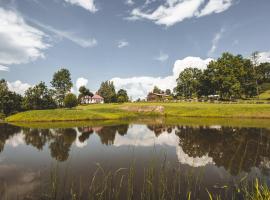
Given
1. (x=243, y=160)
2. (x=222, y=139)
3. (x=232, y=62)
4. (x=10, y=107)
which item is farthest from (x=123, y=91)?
(x=243, y=160)

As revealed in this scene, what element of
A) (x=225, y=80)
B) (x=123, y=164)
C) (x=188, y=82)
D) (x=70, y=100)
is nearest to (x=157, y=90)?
(x=188, y=82)

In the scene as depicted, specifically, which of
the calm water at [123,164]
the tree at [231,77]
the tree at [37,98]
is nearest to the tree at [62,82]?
the tree at [37,98]

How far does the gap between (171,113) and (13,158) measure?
169 ft

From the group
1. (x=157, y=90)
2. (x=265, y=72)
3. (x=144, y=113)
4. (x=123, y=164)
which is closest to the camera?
(x=123, y=164)

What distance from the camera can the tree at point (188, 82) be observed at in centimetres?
11169

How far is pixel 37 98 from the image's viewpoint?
70.6 metres

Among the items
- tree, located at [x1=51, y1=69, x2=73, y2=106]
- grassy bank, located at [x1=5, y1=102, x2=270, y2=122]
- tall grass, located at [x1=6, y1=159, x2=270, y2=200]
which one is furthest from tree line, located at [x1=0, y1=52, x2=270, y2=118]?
tall grass, located at [x1=6, y1=159, x2=270, y2=200]

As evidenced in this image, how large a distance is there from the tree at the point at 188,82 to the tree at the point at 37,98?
2642 inches

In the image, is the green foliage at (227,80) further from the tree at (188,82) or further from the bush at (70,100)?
the bush at (70,100)

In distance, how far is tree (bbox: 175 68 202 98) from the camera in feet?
366

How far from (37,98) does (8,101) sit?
8188 mm

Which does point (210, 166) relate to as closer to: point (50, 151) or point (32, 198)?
point (32, 198)

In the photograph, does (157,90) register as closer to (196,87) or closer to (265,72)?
(196,87)

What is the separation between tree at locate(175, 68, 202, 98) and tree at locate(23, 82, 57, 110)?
67.1 metres
